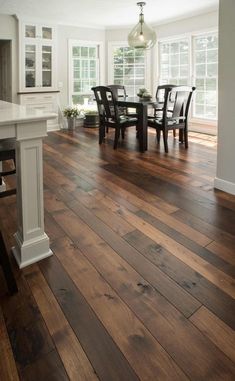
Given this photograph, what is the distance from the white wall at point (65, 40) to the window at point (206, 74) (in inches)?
99.1

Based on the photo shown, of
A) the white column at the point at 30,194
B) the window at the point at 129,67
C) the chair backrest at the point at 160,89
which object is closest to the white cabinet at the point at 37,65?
the window at the point at 129,67

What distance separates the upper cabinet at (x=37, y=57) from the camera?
256 inches

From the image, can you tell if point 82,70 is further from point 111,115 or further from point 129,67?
point 111,115

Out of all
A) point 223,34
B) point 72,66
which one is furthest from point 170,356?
Answer: point 72,66

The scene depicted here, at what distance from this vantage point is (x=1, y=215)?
267 cm

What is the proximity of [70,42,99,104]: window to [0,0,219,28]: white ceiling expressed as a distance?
596 mm

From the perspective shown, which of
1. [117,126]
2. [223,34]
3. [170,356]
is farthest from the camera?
[117,126]

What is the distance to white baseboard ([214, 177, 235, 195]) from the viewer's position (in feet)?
10.5

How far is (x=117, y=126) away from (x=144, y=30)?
4.80ft

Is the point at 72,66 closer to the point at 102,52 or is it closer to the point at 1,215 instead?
the point at 102,52

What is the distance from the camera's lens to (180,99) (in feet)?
16.1

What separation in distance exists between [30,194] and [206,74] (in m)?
5.87

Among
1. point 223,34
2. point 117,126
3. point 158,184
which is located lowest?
point 158,184

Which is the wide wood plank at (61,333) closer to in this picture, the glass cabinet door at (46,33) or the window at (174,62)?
the glass cabinet door at (46,33)
